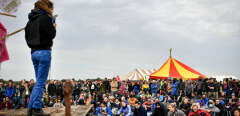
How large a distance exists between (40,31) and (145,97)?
12.4 m

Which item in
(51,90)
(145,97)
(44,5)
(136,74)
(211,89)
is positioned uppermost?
(44,5)

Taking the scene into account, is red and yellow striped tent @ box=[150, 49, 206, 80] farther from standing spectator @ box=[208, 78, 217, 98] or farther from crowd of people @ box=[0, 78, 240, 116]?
standing spectator @ box=[208, 78, 217, 98]

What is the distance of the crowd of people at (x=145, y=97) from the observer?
11953 mm

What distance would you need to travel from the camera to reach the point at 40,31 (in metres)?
3.29

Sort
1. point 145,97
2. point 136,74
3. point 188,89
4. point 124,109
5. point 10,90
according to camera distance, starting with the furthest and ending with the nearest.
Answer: point 136,74
point 188,89
point 145,97
point 10,90
point 124,109

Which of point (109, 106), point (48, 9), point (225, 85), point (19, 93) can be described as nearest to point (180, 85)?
point (225, 85)

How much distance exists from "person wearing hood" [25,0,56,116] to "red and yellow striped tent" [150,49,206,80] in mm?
20141

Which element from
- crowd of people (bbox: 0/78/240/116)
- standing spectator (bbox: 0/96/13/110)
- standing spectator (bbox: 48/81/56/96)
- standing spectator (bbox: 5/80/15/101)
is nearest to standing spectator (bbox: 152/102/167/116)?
crowd of people (bbox: 0/78/240/116)

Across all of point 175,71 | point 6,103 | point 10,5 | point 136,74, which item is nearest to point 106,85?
point 6,103

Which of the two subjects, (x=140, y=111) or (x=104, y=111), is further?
(x=104, y=111)

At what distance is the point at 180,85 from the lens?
1731 centimetres

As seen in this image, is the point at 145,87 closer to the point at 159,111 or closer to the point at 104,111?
the point at 104,111

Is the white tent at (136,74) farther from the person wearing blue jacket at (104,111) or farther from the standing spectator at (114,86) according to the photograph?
the person wearing blue jacket at (104,111)

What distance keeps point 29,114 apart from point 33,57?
838mm
